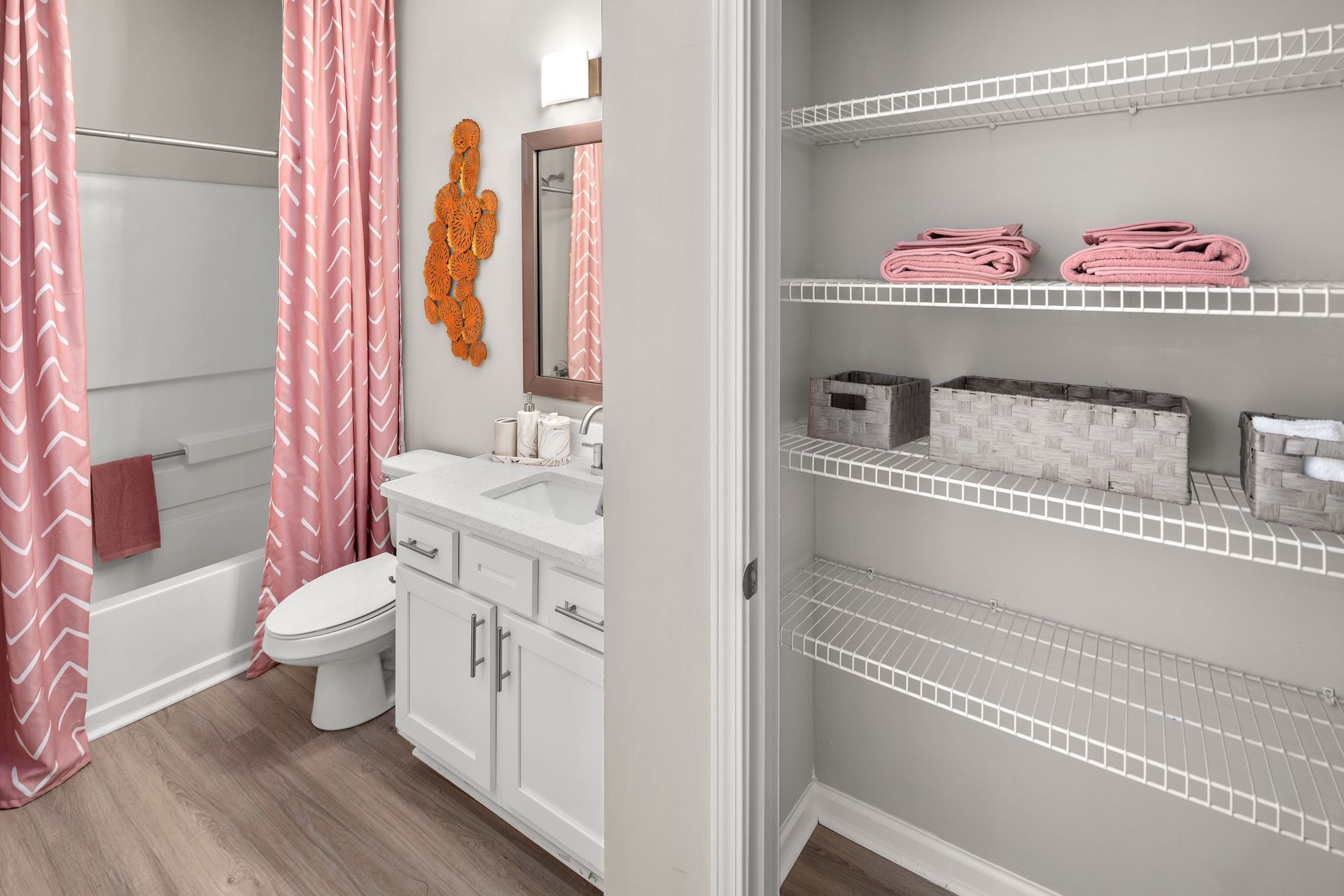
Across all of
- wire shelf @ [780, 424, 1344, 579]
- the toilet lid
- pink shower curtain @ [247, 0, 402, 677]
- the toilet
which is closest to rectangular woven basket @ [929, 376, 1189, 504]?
wire shelf @ [780, 424, 1344, 579]

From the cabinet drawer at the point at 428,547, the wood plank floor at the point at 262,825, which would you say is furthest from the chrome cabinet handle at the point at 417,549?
the wood plank floor at the point at 262,825

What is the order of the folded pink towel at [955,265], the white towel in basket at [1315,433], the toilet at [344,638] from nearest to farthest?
the white towel in basket at [1315,433] < the folded pink towel at [955,265] < the toilet at [344,638]

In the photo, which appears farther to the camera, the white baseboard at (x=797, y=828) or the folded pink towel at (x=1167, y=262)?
the white baseboard at (x=797, y=828)

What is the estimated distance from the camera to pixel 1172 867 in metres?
1.42

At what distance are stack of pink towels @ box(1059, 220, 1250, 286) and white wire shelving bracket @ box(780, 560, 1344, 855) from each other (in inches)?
26.5

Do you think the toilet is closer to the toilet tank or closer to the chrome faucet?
the toilet tank

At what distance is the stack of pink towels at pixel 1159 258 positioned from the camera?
3.52 feet

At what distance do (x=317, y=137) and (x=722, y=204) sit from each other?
2086 millimetres

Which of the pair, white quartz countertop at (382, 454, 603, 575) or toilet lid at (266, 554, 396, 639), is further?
toilet lid at (266, 554, 396, 639)

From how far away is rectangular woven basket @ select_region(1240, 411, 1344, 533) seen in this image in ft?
3.30

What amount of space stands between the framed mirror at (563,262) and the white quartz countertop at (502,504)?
1.05ft

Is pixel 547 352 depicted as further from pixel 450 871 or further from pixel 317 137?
pixel 450 871

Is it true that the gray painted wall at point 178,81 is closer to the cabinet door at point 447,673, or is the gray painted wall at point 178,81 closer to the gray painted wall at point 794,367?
the cabinet door at point 447,673

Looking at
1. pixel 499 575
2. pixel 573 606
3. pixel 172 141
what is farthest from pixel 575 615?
pixel 172 141
